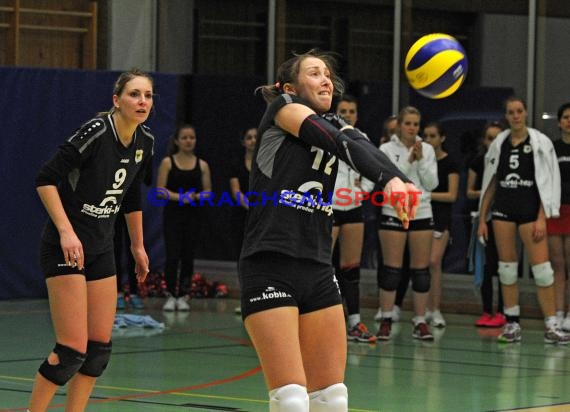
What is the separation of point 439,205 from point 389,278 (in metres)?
1.51

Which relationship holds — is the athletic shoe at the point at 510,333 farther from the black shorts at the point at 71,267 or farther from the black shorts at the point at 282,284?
the black shorts at the point at 282,284

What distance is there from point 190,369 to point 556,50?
653 centimetres

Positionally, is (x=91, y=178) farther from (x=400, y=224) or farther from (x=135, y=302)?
(x=135, y=302)

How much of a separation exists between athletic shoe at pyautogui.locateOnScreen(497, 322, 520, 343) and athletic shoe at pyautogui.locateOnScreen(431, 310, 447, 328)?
1.30 meters

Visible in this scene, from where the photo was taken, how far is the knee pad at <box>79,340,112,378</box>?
638 centimetres

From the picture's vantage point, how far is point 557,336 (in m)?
11.4

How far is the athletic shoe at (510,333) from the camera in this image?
11.5 m

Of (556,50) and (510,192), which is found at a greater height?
(556,50)

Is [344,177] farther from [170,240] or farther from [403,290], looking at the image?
[170,240]

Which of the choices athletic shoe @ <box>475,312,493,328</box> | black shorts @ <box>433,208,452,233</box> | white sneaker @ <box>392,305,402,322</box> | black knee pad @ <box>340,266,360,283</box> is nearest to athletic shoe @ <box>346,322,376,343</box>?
black knee pad @ <box>340,266,360,283</box>

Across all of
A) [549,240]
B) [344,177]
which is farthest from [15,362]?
[549,240]

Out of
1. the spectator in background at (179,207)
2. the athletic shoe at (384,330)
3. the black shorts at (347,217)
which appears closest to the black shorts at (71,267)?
the black shorts at (347,217)

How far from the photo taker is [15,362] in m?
9.78

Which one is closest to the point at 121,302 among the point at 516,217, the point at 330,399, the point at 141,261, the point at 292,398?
the point at 516,217
